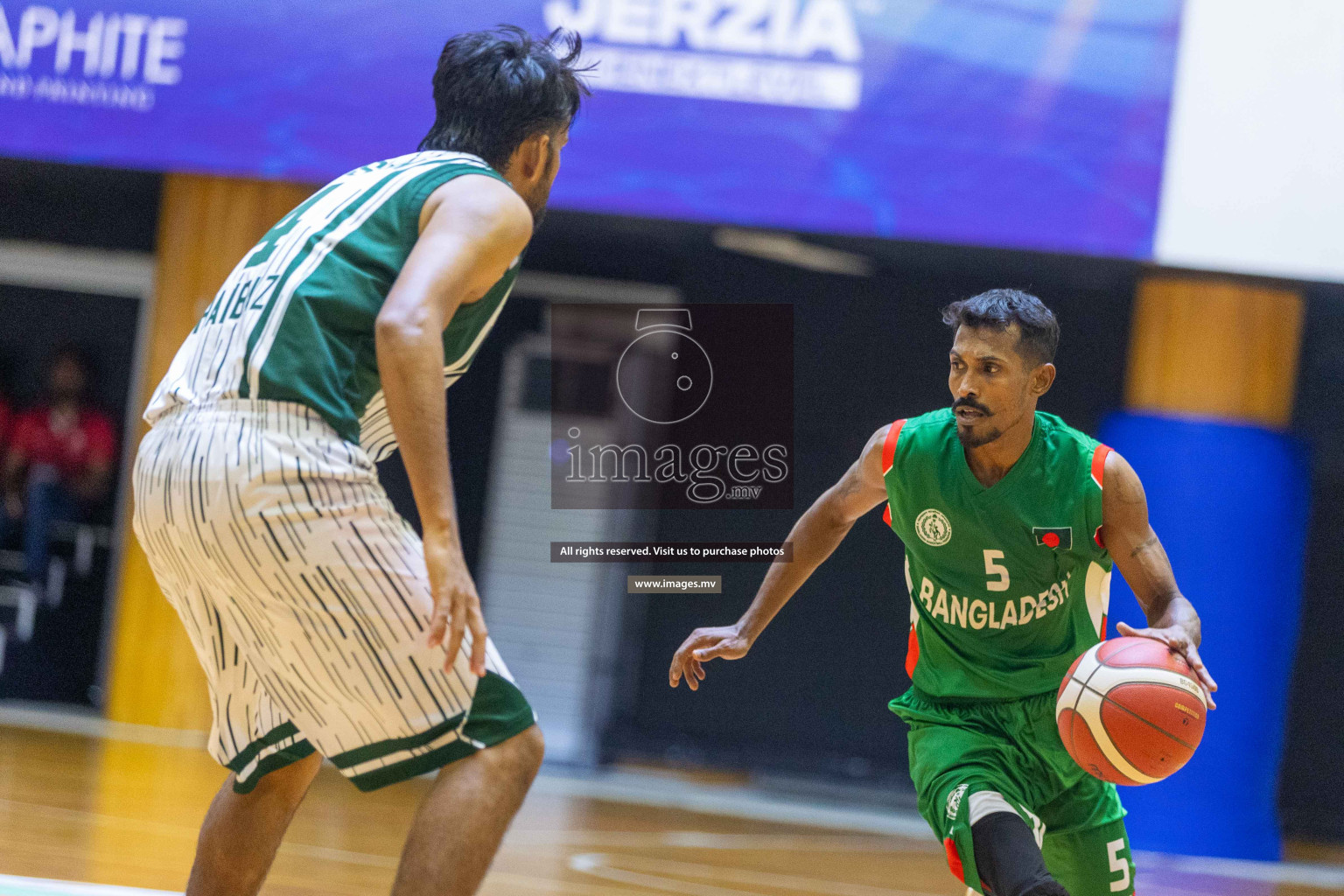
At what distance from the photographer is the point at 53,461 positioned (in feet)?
27.7

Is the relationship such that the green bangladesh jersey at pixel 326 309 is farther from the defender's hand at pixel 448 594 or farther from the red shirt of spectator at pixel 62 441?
the red shirt of spectator at pixel 62 441

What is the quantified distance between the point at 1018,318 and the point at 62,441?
7.06m

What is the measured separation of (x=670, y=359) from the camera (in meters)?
3.84

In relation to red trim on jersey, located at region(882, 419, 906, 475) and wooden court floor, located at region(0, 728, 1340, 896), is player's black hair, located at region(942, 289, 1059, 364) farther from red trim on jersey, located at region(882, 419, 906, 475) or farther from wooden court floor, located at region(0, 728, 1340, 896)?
wooden court floor, located at region(0, 728, 1340, 896)

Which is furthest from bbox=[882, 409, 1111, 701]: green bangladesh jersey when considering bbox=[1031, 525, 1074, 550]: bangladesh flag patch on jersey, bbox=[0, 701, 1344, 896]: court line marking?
bbox=[0, 701, 1344, 896]: court line marking

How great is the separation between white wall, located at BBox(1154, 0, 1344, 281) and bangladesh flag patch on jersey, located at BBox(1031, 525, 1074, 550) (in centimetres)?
402

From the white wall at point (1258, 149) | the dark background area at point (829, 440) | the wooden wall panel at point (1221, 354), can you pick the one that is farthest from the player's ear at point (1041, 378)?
the dark background area at point (829, 440)

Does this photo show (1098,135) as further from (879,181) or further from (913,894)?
(913,894)

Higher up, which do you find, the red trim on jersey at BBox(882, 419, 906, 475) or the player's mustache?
the player's mustache

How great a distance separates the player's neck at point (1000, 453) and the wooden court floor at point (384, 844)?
2461 millimetres

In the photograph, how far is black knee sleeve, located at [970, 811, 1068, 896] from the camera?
2627mm

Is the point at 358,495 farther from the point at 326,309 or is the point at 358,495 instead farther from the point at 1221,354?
the point at 1221,354

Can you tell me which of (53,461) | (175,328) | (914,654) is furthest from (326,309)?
(53,461)

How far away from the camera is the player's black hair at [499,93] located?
101 inches
